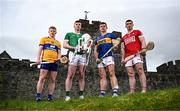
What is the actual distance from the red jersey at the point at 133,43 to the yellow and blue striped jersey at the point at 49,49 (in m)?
2.36

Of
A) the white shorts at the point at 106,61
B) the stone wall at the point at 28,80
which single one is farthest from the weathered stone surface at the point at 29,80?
the white shorts at the point at 106,61

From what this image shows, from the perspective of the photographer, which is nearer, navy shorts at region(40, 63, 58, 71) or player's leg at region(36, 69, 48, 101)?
player's leg at region(36, 69, 48, 101)

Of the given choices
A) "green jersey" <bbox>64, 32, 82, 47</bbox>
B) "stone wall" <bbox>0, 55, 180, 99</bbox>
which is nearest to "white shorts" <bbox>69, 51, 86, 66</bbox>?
"green jersey" <bbox>64, 32, 82, 47</bbox>

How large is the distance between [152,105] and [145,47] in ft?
8.61

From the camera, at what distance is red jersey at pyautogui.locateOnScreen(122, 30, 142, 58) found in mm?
10758

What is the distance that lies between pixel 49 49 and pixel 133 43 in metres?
2.77

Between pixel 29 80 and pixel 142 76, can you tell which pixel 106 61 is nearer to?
Answer: pixel 142 76

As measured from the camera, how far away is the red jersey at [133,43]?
10758 millimetres

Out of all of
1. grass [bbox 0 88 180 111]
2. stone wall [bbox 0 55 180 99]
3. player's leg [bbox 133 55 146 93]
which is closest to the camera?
grass [bbox 0 88 180 111]

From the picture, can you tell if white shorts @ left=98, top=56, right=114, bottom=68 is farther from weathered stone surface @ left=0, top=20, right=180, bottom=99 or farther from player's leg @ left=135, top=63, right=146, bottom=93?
weathered stone surface @ left=0, top=20, right=180, bottom=99

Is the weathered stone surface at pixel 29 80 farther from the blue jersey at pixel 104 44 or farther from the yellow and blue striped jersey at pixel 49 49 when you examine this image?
the blue jersey at pixel 104 44

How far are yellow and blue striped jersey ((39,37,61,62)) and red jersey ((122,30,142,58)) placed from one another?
236 cm

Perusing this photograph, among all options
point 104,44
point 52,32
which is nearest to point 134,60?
point 104,44

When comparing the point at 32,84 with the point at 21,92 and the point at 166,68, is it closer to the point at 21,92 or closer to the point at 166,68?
the point at 21,92
